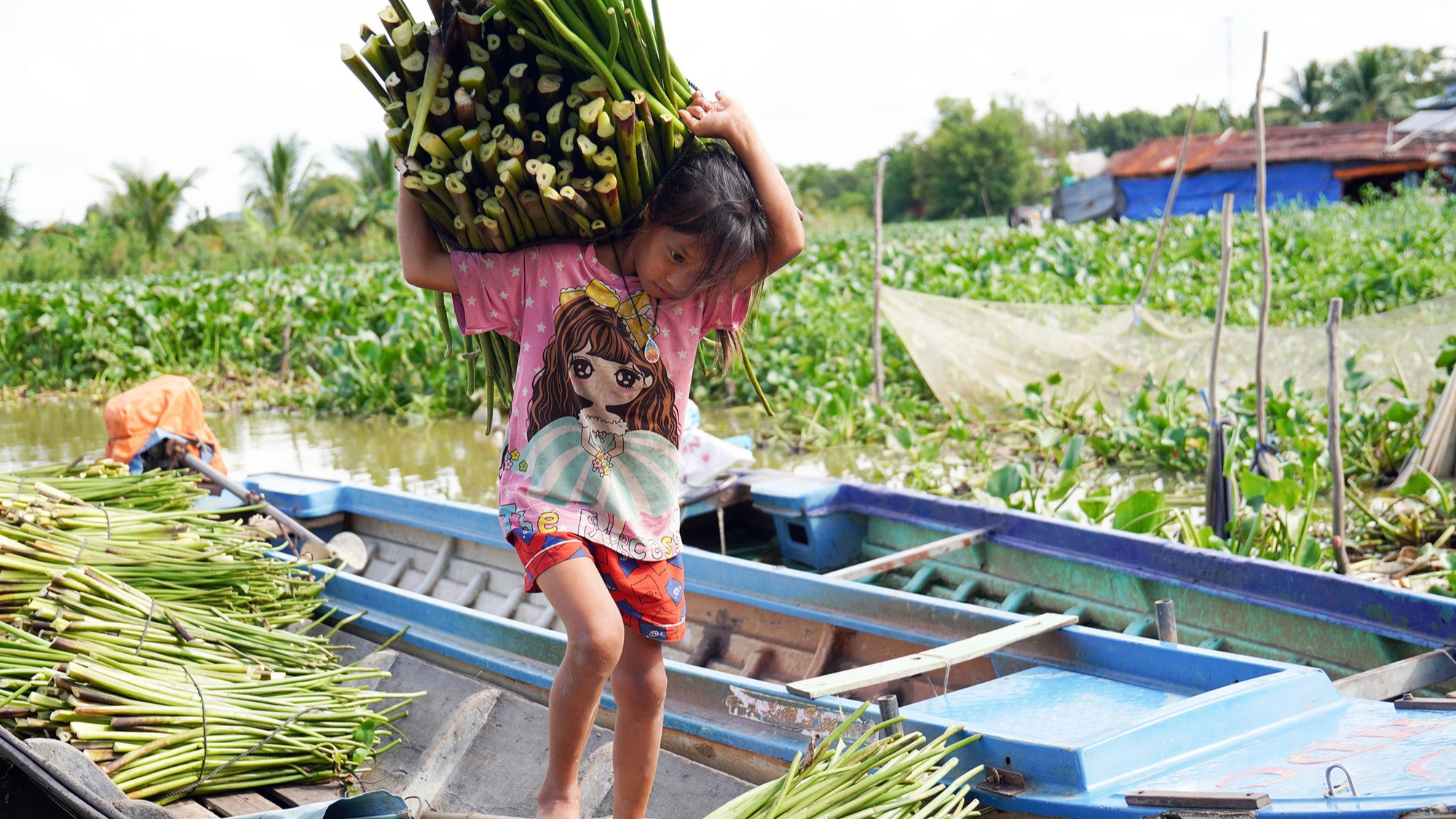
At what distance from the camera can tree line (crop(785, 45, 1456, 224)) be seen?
134ft

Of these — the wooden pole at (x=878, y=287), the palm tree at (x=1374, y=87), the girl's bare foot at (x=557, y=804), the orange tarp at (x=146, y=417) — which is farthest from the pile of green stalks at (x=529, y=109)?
the palm tree at (x=1374, y=87)

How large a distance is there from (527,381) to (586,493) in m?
0.25

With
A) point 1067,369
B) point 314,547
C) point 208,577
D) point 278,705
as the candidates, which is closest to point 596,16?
point 278,705

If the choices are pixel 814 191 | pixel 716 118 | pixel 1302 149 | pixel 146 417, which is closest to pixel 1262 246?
pixel 716 118

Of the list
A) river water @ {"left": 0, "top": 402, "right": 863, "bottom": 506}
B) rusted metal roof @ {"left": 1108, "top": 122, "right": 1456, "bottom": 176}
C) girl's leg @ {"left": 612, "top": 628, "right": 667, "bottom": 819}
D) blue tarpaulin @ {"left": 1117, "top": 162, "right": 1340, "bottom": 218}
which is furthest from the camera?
blue tarpaulin @ {"left": 1117, "top": 162, "right": 1340, "bottom": 218}

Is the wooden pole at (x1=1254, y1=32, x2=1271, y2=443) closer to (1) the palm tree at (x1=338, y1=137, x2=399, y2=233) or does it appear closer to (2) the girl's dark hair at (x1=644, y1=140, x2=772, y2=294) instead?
(2) the girl's dark hair at (x1=644, y1=140, x2=772, y2=294)

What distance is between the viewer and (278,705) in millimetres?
2764

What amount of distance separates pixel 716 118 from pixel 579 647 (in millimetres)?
961

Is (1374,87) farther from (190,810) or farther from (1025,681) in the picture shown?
(190,810)

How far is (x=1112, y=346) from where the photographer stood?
7.34 metres

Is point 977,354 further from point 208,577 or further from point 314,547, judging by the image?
point 208,577

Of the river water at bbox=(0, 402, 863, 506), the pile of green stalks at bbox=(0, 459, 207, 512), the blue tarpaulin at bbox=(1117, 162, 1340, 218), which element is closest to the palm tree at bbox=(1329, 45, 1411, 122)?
the blue tarpaulin at bbox=(1117, 162, 1340, 218)

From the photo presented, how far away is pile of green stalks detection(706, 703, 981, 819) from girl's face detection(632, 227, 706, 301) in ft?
2.72

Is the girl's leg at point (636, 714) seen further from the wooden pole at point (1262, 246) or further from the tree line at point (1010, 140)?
the tree line at point (1010, 140)
